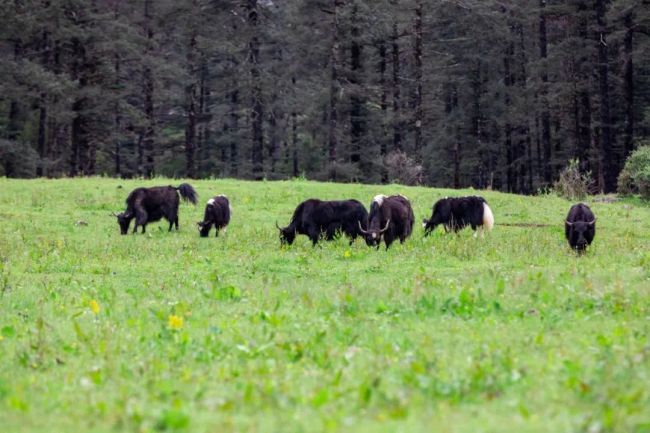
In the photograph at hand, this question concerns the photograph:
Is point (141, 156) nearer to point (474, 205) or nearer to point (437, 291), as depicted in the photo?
point (474, 205)

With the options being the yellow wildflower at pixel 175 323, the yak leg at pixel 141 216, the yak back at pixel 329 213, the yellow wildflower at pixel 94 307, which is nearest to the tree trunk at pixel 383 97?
the yak leg at pixel 141 216

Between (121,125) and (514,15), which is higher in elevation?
(514,15)

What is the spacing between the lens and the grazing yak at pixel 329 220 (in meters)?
22.0

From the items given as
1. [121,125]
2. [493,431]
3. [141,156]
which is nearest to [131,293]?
[493,431]

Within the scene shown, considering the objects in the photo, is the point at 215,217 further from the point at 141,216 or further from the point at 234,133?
the point at 234,133

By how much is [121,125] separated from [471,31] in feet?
80.5

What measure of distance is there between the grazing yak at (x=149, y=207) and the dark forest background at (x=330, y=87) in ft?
64.7

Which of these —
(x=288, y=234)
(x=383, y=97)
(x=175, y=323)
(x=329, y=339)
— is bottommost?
(x=329, y=339)

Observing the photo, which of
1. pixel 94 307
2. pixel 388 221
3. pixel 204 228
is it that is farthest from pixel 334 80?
pixel 94 307

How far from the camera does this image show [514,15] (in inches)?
2286

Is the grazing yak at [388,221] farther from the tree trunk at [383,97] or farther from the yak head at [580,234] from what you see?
the tree trunk at [383,97]

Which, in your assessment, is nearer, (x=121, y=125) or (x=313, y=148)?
(x=121, y=125)

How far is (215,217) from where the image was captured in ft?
81.3

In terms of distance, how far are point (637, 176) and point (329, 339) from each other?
25.9 metres
